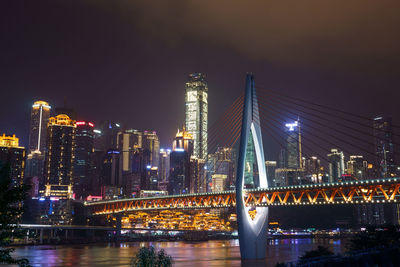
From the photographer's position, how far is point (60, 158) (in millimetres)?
180500

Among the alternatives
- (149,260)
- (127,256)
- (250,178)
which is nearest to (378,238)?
(250,178)

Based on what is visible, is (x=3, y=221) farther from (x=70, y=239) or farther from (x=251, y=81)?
(x=70, y=239)

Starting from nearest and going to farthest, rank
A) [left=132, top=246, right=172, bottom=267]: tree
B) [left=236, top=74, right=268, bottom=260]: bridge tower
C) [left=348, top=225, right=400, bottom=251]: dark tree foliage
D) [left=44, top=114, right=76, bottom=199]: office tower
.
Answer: [left=132, top=246, right=172, bottom=267]: tree
[left=348, top=225, right=400, bottom=251]: dark tree foliage
[left=236, top=74, right=268, bottom=260]: bridge tower
[left=44, top=114, right=76, bottom=199]: office tower

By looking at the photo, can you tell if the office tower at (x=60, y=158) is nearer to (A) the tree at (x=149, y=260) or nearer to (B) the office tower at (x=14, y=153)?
(B) the office tower at (x=14, y=153)

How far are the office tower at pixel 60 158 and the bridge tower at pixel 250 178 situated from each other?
410ft

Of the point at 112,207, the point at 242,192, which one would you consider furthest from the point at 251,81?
the point at 112,207

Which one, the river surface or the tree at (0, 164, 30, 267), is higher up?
the tree at (0, 164, 30, 267)

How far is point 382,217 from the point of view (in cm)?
16875

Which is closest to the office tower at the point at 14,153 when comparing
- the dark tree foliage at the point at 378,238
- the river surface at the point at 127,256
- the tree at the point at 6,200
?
the river surface at the point at 127,256

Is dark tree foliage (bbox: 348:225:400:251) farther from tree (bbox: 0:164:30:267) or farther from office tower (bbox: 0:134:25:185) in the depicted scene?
office tower (bbox: 0:134:25:185)

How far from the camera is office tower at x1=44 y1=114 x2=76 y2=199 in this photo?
551ft

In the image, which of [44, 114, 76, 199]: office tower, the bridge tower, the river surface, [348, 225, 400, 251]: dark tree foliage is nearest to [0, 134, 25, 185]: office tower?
[44, 114, 76, 199]: office tower

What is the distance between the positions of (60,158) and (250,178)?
143257mm

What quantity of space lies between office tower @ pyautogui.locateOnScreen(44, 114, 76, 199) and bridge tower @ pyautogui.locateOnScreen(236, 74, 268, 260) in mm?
124896
